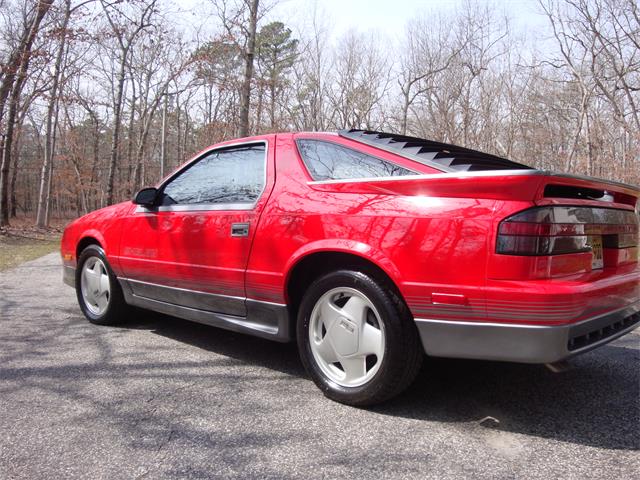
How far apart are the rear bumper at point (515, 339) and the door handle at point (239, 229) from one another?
128 cm

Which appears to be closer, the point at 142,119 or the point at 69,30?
the point at 69,30

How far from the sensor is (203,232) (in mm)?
3340

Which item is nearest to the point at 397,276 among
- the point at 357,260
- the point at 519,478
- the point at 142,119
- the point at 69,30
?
the point at 357,260

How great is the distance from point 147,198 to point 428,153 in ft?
7.53

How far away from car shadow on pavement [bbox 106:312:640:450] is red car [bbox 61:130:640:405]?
37 centimetres

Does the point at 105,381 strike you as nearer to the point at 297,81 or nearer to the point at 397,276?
the point at 397,276

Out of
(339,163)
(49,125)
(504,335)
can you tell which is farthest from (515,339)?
(49,125)

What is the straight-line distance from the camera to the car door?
3.14 metres

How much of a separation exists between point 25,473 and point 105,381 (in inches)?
40.5

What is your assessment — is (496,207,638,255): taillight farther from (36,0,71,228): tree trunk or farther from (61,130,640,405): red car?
(36,0,71,228): tree trunk

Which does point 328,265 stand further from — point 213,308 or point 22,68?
point 22,68

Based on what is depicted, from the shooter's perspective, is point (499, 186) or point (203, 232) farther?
point (203, 232)

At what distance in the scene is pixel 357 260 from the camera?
2.61m

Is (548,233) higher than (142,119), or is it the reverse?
(142,119)
